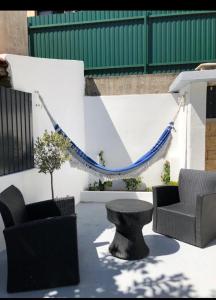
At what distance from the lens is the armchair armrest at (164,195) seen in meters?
3.86

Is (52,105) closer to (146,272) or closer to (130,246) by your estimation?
(130,246)

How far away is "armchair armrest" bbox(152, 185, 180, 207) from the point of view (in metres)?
3.86

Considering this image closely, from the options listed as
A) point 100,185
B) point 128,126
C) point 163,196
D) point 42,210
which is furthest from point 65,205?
point 128,126

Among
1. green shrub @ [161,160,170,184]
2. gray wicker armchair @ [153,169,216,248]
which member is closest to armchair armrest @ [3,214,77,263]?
gray wicker armchair @ [153,169,216,248]

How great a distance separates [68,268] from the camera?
2678 millimetres

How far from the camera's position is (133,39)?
6.50 meters

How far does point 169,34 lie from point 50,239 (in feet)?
18.1

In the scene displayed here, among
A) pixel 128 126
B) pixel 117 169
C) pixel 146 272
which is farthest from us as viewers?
pixel 128 126

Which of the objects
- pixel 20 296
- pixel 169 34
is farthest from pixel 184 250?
pixel 169 34

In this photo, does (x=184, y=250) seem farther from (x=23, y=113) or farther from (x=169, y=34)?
(x=169, y=34)

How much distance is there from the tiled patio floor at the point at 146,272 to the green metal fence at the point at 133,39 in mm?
4292

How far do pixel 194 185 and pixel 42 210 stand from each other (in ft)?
7.04

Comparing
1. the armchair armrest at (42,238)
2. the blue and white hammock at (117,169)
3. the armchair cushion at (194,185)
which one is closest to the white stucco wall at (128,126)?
the blue and white hammock at (117,169)

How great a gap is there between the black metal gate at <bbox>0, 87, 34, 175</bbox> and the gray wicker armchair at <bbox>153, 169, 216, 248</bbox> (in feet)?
6.20
